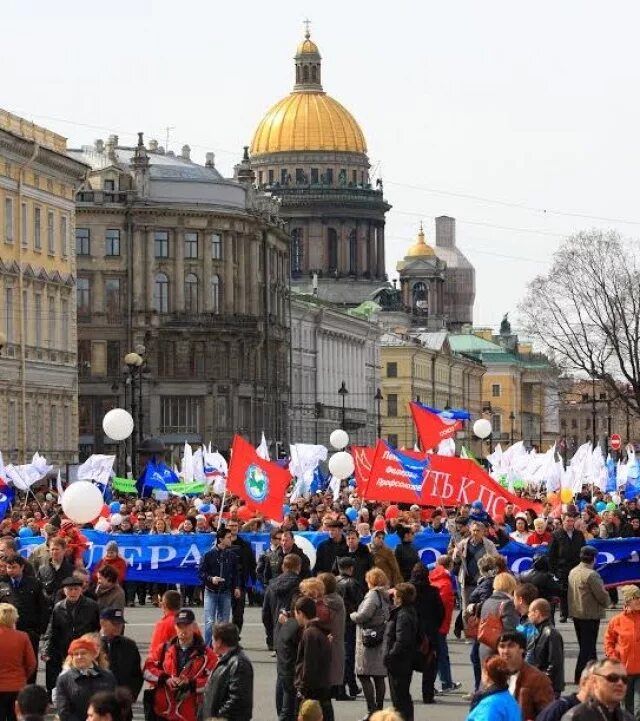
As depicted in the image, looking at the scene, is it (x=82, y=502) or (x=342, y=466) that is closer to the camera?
(x=82, y=502)

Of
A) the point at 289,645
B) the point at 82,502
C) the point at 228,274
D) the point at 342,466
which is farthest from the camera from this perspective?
the point at 228,274

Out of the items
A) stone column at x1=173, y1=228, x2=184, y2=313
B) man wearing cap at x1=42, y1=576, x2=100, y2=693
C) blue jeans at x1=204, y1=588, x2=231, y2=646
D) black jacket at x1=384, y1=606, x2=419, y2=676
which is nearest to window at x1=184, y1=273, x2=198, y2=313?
stone column at x1=173, y1=228, x2=184, y2=313

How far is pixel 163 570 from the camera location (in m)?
28.0

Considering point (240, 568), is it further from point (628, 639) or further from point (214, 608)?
point (628, 639)

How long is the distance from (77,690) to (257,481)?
15.4 metres

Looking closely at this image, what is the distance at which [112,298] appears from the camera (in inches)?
4313

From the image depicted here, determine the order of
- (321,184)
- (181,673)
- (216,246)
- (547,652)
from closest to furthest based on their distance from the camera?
(181,673) < (547,652) < (216,246) < (321,184)

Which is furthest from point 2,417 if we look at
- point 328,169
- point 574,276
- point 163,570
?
point 328,169

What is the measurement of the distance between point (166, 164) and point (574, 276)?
38.3 metres

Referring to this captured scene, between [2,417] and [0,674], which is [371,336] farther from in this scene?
[0,674]

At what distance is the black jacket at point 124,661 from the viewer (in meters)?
16.1

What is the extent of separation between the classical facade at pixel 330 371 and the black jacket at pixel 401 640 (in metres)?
104

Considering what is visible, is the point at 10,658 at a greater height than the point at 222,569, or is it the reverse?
the point at 222,569

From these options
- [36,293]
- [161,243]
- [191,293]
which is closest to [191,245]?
[161,243]
